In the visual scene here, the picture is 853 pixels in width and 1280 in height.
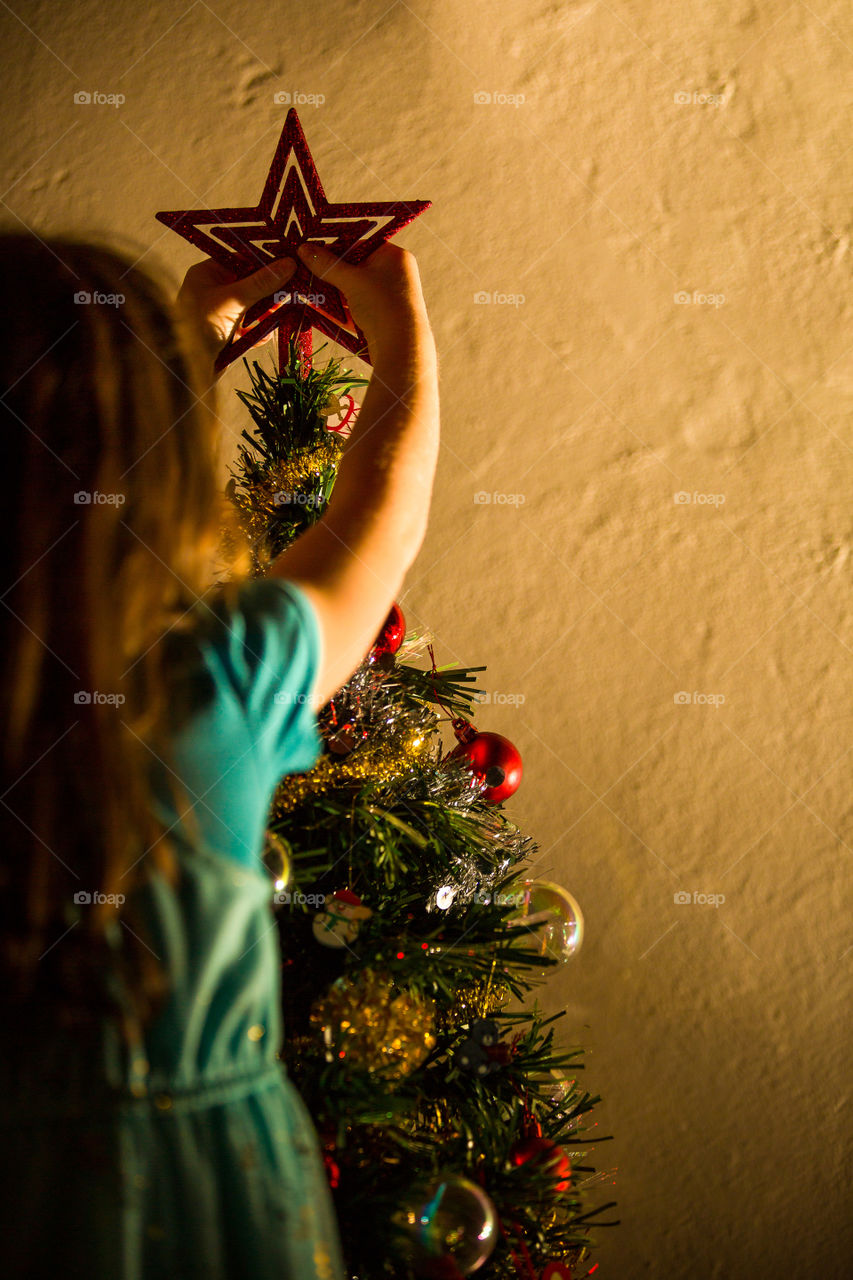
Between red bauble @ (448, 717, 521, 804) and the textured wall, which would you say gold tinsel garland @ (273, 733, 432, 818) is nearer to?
red bauble @ (448, 717, 521, 804)

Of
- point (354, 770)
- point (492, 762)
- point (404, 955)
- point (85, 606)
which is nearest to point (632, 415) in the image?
point (492, 762)

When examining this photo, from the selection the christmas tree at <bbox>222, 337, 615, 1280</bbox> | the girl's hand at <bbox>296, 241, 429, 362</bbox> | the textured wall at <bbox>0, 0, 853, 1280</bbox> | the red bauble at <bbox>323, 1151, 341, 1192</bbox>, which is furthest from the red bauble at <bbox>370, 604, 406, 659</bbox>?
the textured wall at <bbox>0, 0, 853, 1280</bbox>

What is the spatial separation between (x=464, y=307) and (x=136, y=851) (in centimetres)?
119

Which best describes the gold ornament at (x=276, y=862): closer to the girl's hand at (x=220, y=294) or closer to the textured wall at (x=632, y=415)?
the girl's hand at (x=220, y=294)

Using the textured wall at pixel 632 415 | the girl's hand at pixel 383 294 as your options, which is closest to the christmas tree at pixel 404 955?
the girl's hand at pixel 383 294

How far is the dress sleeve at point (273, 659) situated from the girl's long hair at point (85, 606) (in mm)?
32

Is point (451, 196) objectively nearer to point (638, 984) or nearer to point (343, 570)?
point (343, 570)

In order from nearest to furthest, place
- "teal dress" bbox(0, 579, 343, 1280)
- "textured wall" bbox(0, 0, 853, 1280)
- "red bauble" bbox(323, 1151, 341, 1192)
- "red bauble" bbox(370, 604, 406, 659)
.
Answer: "teal dress" bbox(0, 579, 343, 1280), "red bauble" bbox(323, 1151, 341, 1192), "red bauble" bbox(370, 604, 406, 659), "textured wall" bbox(0, 0, 853, 1280)

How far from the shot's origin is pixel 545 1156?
665mm

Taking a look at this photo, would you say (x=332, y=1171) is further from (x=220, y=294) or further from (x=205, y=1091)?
(x=220, y=294)

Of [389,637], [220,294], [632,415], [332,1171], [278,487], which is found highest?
[632,415]

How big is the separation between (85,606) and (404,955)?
1.16ft

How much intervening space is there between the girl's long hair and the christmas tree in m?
0.18

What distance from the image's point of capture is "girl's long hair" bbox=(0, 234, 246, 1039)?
0.42 metres
